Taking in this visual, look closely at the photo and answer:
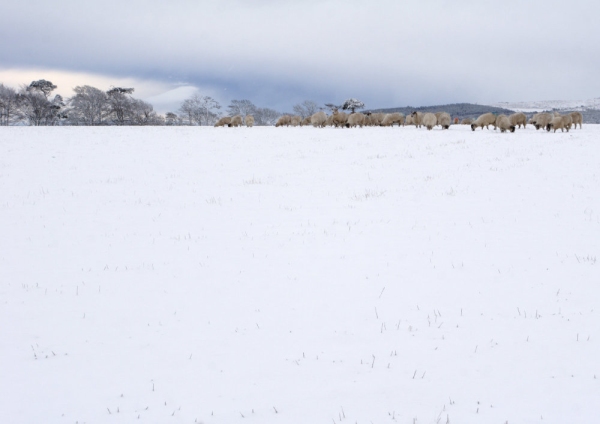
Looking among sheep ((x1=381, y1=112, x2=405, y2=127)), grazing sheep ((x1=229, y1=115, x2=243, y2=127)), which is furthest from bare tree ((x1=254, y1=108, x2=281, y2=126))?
sheep ((x1=381, y1=112, x2=405, y2=127))

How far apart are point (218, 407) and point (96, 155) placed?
23.6 metres

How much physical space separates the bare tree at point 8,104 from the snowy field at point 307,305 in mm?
54748

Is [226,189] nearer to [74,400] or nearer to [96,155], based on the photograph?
[74,400]

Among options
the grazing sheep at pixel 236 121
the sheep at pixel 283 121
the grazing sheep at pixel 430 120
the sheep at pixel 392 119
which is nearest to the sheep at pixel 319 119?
the sheep at pixel 283 121

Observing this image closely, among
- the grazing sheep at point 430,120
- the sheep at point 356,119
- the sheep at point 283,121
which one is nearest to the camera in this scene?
the grazing sheep at point 430,120

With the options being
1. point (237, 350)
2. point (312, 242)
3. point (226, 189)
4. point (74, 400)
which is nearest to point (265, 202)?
point (226, 189)

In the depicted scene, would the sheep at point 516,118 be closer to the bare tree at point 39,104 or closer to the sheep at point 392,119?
the sheep at point 392,119

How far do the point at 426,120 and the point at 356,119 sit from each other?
8115mm

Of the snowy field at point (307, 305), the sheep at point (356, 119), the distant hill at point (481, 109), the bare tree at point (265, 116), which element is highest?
the distant hill at point (481, 109)

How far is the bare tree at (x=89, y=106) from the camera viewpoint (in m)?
63.2

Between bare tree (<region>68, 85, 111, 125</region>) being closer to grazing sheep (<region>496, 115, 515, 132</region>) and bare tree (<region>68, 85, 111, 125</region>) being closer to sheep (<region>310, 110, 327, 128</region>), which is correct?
sheep (<region>310, 110, 327, 128</region>)

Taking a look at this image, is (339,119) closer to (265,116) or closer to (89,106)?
(89,106)

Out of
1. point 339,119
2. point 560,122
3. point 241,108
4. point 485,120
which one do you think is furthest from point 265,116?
point 560,122

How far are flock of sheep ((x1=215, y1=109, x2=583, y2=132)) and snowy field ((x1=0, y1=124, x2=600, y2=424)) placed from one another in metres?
27.4
